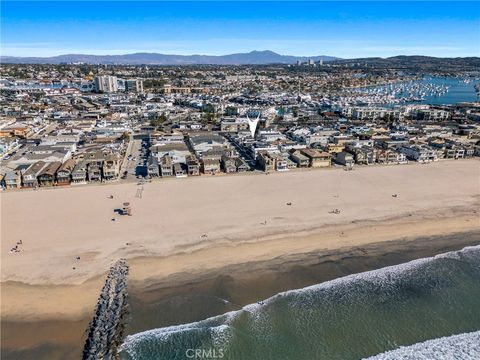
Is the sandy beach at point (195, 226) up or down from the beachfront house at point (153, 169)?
down

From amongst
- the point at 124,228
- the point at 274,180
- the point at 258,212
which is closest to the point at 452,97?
the point at 274,180

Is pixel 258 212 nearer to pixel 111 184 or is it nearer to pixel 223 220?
pixel 223 220

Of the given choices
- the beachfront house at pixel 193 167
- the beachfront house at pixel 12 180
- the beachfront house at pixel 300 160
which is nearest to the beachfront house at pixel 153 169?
the beachfront house at pixel 193 167

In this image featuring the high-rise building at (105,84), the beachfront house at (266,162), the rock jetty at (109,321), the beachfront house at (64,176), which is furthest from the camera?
the high-rise building at (105,84)

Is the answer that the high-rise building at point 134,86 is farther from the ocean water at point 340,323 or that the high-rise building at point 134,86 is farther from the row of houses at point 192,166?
the ocean water at point 340,323

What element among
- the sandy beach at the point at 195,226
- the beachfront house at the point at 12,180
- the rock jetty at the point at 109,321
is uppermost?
the beachfront house at the point at 12,180

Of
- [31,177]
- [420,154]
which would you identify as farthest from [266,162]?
[31,177]
